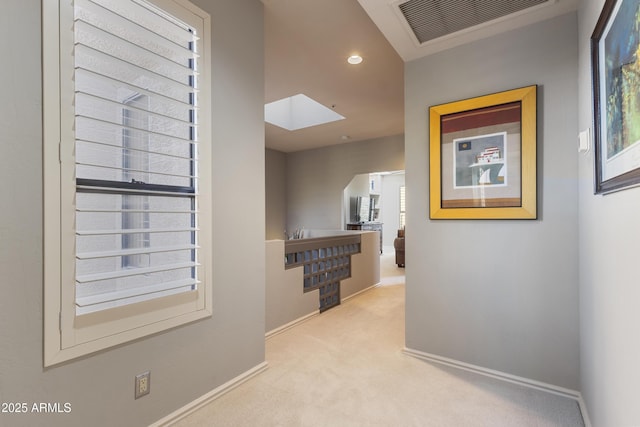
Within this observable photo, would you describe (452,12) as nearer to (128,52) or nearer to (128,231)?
(128,52)

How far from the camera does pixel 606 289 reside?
131 cm

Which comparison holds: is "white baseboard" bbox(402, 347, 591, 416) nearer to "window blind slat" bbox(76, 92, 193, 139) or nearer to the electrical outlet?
the electrical outlet

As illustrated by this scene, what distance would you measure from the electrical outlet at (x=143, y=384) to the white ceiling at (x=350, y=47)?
2460 millimetres

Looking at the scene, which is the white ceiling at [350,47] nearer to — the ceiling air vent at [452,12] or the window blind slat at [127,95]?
the ceiling air vent at [452,12]

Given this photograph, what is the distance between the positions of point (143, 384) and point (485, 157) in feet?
8.34

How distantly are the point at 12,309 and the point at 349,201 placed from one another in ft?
22.8

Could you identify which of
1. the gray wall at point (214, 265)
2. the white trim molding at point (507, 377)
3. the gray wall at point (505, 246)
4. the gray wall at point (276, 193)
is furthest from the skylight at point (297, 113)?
the white trim molding at point (507, 377)

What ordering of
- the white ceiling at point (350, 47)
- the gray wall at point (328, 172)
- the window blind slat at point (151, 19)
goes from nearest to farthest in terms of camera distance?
the window blind slat at point (151, 19)
the white ceiling at point (350, 47)
the gray wall at point (328, 172)

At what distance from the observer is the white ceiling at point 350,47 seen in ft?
6.75

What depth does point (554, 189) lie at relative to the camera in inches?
78.9

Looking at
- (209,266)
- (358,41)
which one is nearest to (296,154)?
(358,41)

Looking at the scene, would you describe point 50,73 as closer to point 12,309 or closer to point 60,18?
point 60,18

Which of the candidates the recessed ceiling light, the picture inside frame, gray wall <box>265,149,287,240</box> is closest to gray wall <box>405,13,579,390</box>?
the picture inside frame

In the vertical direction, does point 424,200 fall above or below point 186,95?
below
